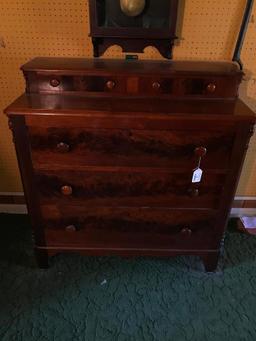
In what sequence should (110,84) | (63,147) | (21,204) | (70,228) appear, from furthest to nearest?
(21,204) < (70,228) < (110,84) < (63,147)

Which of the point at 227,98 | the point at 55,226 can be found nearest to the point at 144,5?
the point at 227,98

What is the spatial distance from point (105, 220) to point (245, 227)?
1092 millimetres

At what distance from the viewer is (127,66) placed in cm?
135

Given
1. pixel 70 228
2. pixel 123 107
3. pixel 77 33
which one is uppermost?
pixel 77 33

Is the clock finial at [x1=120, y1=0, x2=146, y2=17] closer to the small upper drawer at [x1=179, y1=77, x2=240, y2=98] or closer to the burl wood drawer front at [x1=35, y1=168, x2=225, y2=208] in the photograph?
the small upper drawer at [x1=179, y1=77, x2=240, y2=98]

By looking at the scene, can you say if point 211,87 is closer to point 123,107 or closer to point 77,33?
point 123,107

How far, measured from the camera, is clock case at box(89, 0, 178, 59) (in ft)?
4.44

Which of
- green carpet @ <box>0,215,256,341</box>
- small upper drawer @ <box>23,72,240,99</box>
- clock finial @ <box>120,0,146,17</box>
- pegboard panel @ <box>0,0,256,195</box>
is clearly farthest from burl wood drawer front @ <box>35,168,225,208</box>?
clock finial @ <box>120,0,146,17</box>

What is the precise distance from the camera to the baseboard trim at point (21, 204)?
1.98 m

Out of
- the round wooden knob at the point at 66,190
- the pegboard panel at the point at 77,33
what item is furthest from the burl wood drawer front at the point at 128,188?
the pegboard panel at the point at 77,33

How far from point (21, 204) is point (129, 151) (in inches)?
46.5

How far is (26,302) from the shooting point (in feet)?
4.69

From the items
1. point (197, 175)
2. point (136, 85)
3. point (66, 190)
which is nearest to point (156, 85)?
point (136, 85)

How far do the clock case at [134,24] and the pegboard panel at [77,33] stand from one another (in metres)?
0.07
